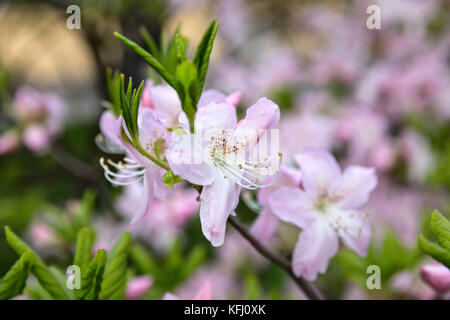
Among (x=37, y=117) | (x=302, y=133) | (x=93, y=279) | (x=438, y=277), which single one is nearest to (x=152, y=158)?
(x=93, y=279)

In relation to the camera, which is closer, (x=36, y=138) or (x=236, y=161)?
(x=236, y=161)

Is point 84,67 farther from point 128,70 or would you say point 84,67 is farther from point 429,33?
point 429,33

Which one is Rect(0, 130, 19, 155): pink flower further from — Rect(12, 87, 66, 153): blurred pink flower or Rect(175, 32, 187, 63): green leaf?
Rect(175, 32, 187, 63): green leaf

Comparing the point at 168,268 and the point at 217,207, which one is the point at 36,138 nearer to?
the point at 168,268

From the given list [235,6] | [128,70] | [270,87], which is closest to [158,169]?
[270,87]

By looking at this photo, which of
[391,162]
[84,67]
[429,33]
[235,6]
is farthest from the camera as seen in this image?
[84,67]

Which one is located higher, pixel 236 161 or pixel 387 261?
pixel 236 161
